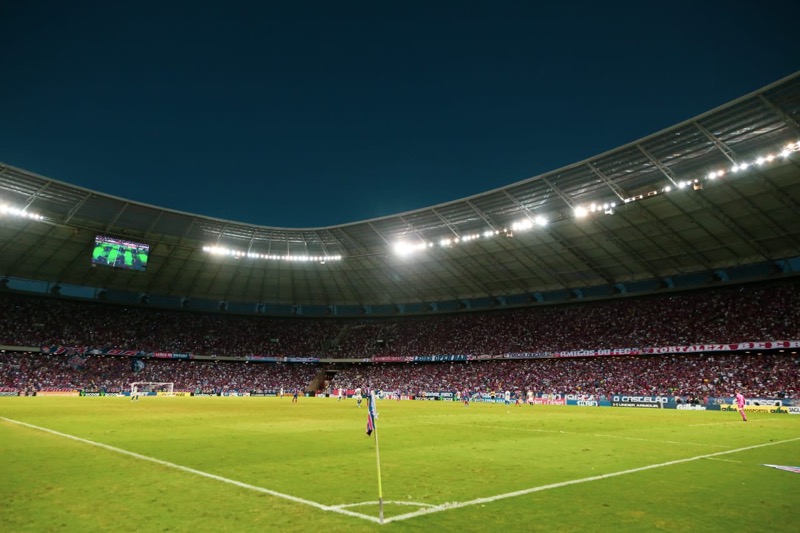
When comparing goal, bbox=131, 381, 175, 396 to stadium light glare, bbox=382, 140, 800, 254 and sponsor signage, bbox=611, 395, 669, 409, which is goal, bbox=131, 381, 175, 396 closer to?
stadium light glare, bbox=382, 140, 800, 254

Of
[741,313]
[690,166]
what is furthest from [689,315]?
[690,166]

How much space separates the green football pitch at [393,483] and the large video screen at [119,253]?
35.4 metres

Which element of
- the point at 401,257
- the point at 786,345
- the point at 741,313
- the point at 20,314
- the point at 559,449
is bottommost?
the point at 559,449

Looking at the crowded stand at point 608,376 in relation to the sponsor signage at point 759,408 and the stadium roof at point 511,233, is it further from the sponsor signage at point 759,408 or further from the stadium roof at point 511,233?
the stadium roof at point 511,233

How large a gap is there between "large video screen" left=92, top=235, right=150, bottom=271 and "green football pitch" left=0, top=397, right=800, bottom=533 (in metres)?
35.4

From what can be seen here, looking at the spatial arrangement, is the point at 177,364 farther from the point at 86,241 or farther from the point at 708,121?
the point at 708,121

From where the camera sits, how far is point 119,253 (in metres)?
50.9

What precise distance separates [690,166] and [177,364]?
68.1m

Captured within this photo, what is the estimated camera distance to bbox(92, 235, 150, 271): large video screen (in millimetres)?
49719

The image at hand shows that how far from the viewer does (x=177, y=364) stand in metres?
71.9

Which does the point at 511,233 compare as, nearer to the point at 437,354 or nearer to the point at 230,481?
the point at 437,354

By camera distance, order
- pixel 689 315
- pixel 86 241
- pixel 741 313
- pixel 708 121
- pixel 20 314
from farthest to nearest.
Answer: pixel 20 314 → pixel 86 241 → pixel 689 315 → pixel 741 313 → pixel 708 121

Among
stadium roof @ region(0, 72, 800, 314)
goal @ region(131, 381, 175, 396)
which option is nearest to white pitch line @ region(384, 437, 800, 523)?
stadium roof @ region(0, 72, 800, 314)

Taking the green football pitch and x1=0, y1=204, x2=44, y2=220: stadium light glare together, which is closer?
the green football pitch
